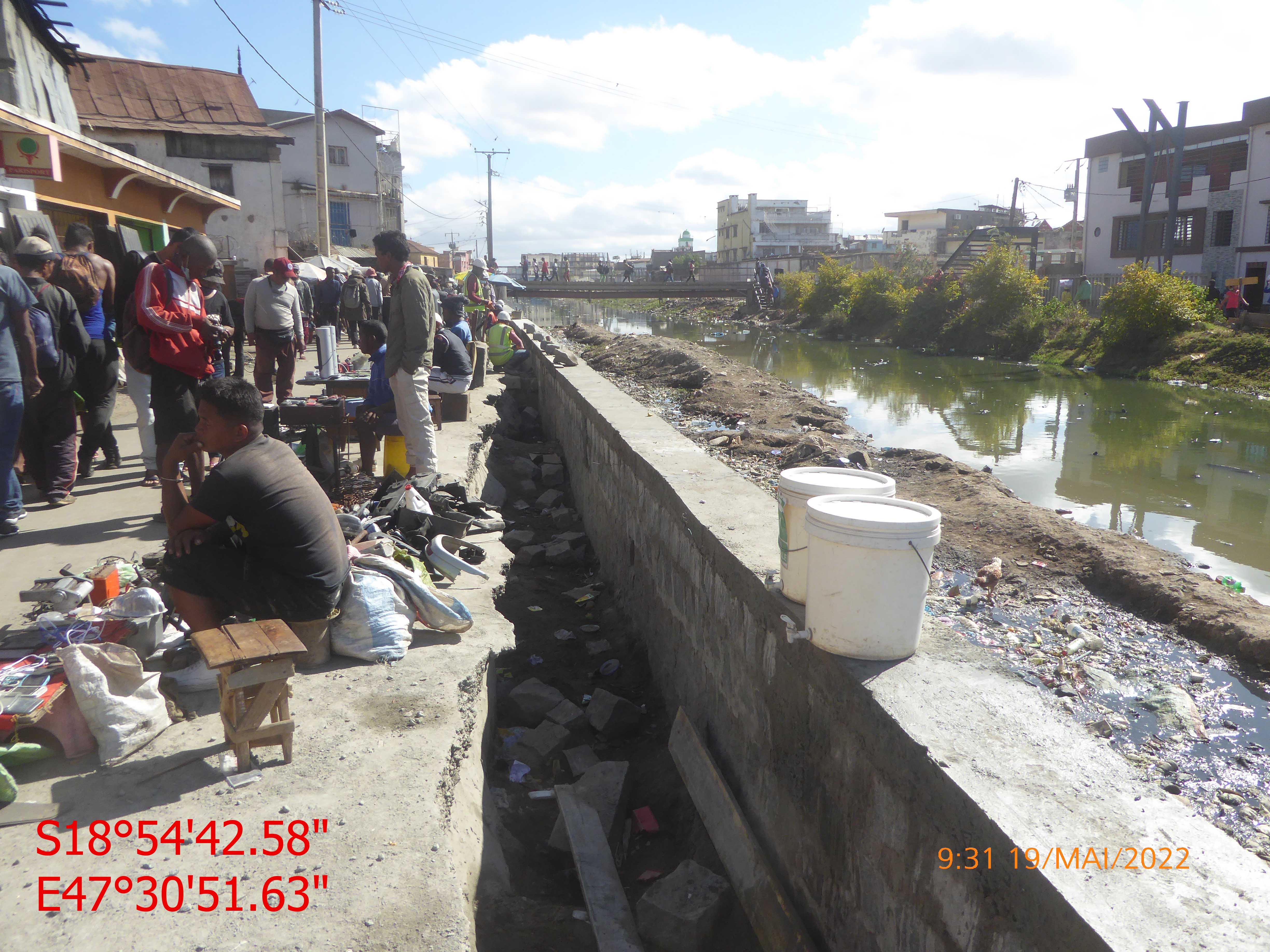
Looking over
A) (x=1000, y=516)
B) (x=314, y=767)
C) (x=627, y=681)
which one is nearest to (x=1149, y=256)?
(x=1000, y=516)

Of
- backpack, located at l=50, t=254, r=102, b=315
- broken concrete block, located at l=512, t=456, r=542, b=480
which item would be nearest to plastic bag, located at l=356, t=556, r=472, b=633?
backpack, located at l=50, t=254, r=102, b=315

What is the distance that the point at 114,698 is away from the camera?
2.73m

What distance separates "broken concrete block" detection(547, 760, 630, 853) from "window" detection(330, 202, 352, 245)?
158 feet

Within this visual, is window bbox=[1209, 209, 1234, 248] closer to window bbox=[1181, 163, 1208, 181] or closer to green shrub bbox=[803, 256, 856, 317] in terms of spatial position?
window bbox=[1181, 163, 1208, 181]

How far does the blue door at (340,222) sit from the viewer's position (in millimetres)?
47031

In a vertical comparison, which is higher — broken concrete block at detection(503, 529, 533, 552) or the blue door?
the blue door

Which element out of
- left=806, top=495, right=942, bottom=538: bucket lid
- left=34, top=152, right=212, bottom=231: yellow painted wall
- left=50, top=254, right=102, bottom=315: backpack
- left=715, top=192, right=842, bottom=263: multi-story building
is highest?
left=715, top=192, right=842, bottom=263: multi-story building

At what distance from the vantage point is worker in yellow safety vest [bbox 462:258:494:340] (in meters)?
14.6

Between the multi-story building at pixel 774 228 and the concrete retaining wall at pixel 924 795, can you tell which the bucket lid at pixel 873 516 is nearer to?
the concrete retaining wall at pixel 924 795

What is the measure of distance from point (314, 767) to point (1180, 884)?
7.90 feet

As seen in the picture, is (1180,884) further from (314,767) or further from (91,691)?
(91,691)

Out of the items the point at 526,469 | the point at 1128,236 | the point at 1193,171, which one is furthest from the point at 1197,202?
the point at 526,469

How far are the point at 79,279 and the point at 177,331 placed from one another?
1704 millimetres

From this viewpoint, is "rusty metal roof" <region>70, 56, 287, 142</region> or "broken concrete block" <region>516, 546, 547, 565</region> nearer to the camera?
"broken concrete block" <region>516, 546, 547, 565</region>
